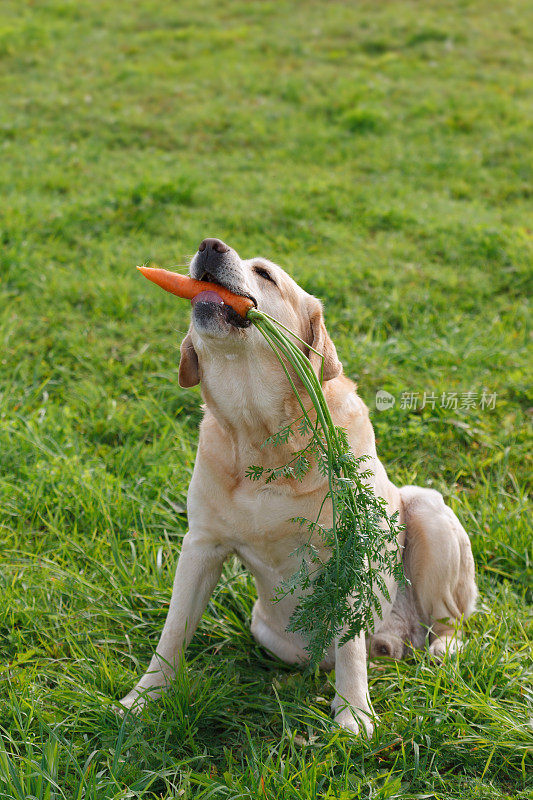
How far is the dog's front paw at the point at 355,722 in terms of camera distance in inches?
103

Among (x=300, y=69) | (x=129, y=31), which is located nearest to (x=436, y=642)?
(x=300, y=69)

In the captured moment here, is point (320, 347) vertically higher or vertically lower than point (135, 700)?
higher

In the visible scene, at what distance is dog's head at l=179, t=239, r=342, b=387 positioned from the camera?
8.50 feet

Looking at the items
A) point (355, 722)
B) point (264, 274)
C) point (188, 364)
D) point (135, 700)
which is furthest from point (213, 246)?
point (355, 722)

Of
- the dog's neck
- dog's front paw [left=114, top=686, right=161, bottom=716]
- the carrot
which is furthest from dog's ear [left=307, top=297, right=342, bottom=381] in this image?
dog's front paw [left=114, top=686, right=161, bottom=716]

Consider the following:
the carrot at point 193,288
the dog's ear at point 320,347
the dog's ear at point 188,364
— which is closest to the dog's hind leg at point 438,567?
the dog's ear at point 320,347

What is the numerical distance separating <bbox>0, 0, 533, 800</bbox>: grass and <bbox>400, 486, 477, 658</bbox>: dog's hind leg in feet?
0.43

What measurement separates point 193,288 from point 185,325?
9.01ft

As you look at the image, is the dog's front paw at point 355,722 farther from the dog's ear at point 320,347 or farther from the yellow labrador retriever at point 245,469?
the dog's ear at point 320,347

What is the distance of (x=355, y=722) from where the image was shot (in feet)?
8.71

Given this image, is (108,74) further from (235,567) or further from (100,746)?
(100,746)

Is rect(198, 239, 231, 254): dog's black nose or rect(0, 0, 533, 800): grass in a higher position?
rect(198, 239, 231, 254): dog's black nose

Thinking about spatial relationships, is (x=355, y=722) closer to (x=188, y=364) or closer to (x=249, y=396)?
(x=249, y=396)

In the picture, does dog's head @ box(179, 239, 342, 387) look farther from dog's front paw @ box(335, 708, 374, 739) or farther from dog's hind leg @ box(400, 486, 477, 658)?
dog's front paw @ box(335, 708, 374, 739)
